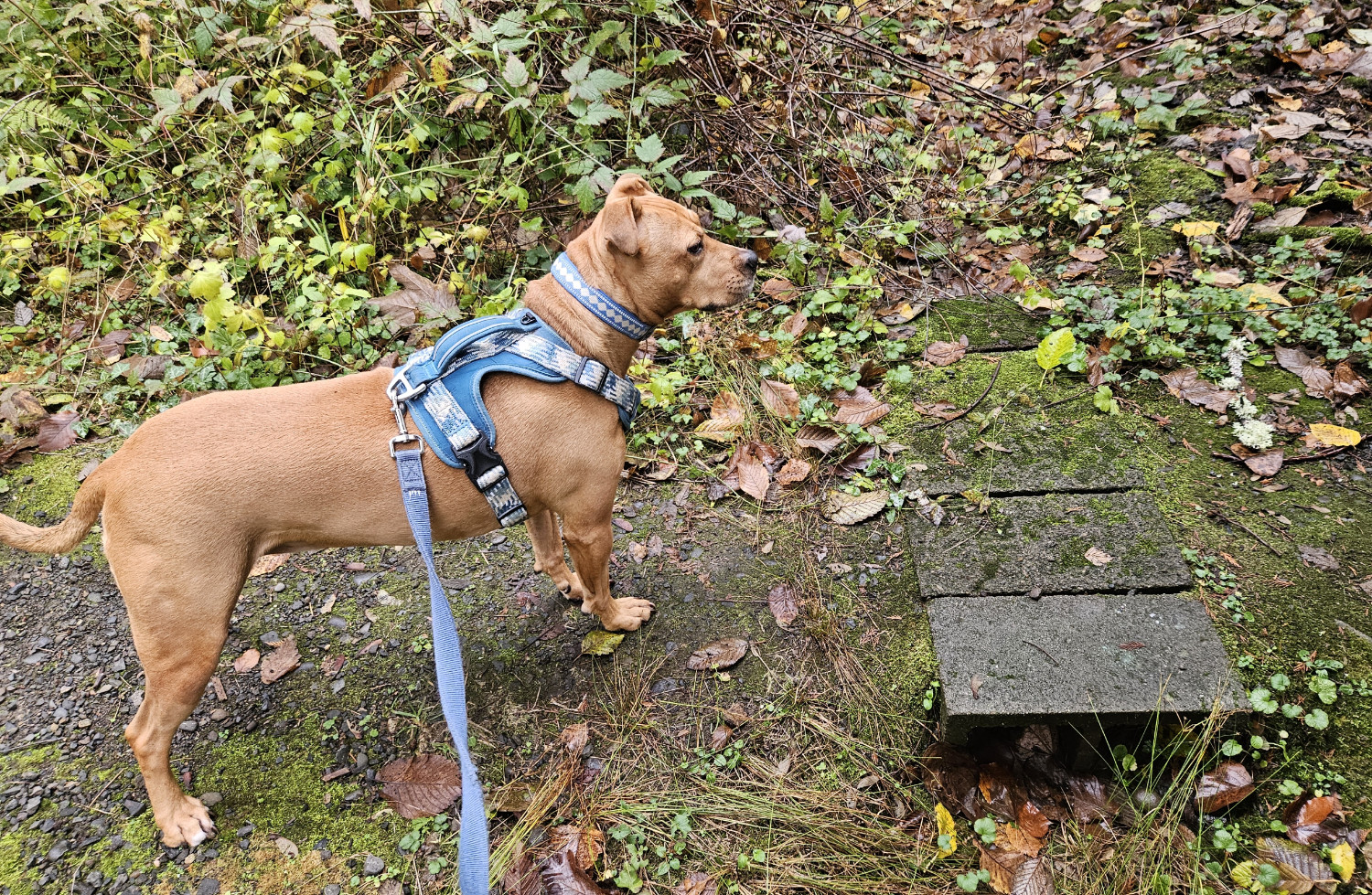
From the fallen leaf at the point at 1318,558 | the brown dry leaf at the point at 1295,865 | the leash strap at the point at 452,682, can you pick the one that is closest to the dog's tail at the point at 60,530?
the leash strap at the point at 452,682

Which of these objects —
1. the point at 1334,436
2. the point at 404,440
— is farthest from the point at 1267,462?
the point at 404,440

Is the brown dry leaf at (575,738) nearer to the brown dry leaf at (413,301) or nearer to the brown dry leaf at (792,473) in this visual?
the brown dry leaf at (792,473)

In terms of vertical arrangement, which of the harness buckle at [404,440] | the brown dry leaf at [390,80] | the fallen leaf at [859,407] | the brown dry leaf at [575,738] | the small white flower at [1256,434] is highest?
the brown dry leaf at [390,80]

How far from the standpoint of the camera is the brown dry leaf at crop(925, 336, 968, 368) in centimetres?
446

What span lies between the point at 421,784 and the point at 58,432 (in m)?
3.63

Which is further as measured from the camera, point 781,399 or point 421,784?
point 781,399

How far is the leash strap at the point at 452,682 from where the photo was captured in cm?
208

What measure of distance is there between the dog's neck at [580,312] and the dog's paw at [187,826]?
7.35ft

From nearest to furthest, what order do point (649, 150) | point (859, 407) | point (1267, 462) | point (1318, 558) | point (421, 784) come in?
1. point (421, 784)
2. point (1318, 558)
3. point (1267, 462)
4. point (859, 407)
5. point (649, 150)

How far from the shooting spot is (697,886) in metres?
2.57

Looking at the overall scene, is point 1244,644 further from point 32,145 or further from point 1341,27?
point 32,145

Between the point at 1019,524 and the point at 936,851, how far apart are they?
145 cm

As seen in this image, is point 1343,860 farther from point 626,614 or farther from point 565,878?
point 626,614

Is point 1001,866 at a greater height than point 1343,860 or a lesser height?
lesser
